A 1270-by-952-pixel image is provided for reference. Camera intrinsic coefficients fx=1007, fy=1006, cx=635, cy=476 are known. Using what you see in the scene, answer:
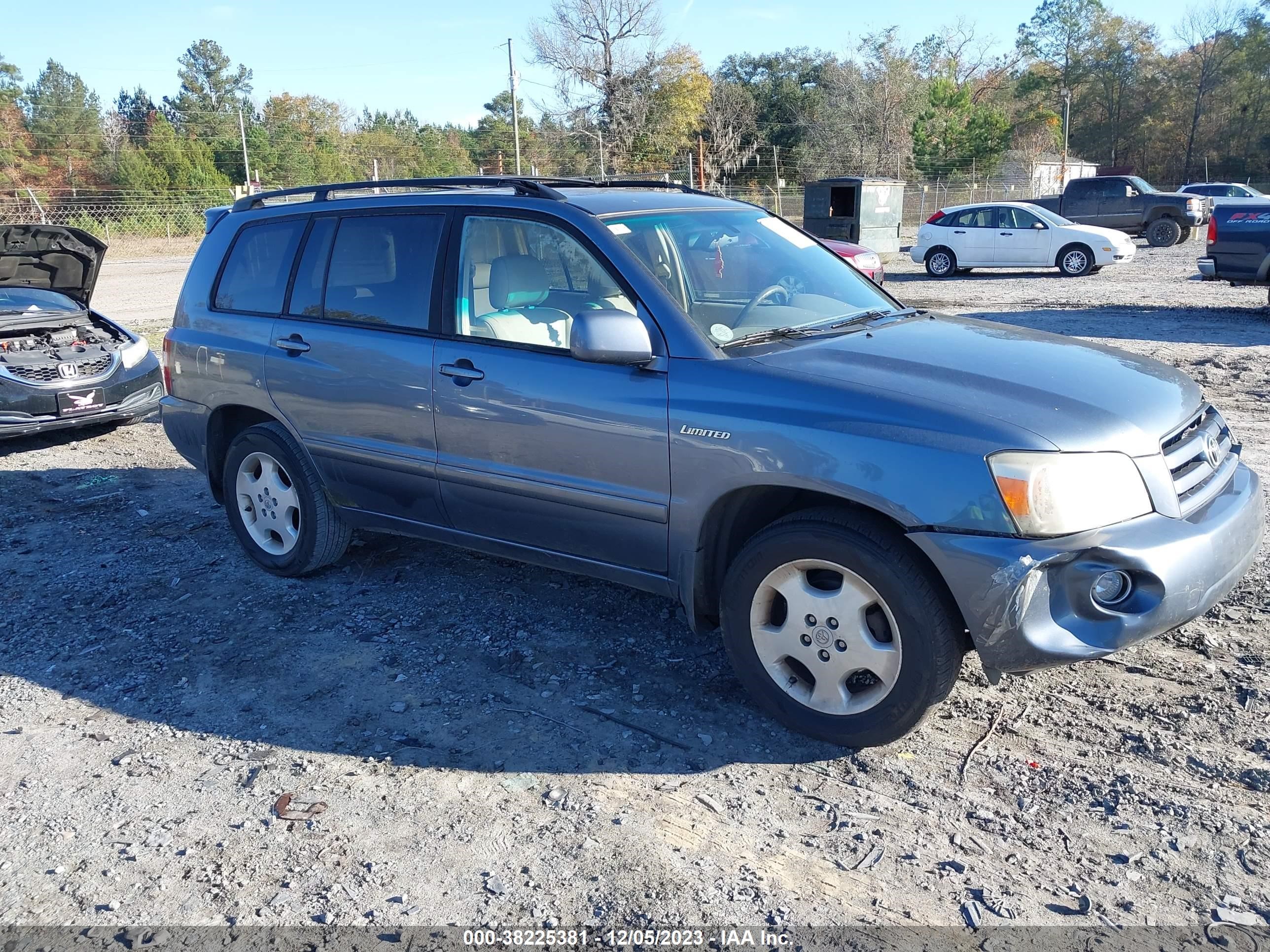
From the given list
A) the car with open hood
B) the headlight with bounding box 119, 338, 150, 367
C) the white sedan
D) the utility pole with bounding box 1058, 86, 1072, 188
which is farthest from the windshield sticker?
the utility pole with bounding box 1058, 86, 1072, 188

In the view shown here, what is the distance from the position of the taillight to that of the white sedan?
18.8 m

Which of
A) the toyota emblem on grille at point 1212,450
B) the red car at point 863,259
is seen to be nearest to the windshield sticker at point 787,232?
the toyota emblem on grille at point 1212,450

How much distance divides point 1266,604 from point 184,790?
4.35 m

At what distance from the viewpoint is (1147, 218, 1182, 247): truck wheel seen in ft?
87.8

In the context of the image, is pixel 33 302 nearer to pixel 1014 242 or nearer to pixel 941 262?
pixel 941 262

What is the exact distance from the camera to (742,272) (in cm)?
428

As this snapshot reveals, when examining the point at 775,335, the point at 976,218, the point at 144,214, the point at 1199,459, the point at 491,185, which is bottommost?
the point at 1199,459

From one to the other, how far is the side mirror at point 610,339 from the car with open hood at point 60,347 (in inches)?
232

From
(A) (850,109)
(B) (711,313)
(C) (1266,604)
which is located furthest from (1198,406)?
(A) (850,109)

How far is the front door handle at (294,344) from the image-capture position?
477 centimetres

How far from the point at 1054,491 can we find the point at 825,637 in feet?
2.86

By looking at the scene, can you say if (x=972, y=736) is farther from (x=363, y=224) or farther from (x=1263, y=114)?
(x=1263, y=114)

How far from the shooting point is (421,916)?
8.96 feet

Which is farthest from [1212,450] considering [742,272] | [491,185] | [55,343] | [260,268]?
[55,343]
